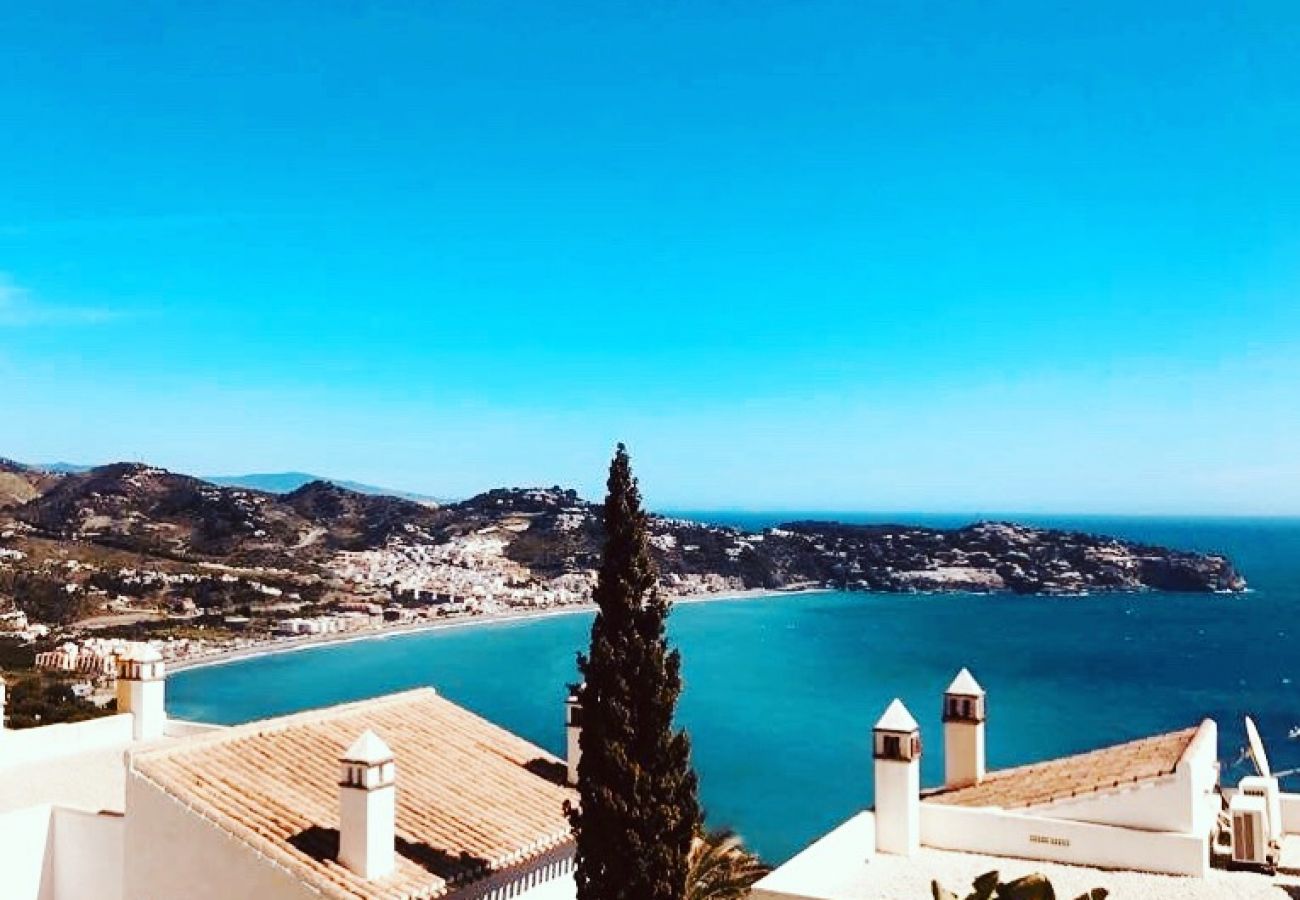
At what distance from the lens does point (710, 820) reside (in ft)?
164

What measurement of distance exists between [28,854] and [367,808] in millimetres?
5245

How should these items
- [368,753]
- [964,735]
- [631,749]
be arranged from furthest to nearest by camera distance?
[964,735], [631,749], [368,753]

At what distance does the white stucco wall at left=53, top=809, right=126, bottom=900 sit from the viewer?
504 inches

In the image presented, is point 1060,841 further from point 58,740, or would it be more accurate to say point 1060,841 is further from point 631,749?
point 58,740

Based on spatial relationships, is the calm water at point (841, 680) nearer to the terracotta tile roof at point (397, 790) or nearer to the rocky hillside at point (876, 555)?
the rocky hillside at point (876, 555)

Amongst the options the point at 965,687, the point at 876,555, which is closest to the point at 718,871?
the point at 965,687

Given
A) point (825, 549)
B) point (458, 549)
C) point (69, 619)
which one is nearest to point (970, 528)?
point (825, 549)

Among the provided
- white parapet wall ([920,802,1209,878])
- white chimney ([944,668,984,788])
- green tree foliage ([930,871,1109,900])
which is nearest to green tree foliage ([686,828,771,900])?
white parapet wall ([920,802,1209,878])

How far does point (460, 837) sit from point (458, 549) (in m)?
147

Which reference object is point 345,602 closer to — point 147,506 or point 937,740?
point 147,506

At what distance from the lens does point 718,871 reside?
54.0 feet

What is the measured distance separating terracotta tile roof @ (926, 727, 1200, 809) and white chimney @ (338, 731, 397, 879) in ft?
23.2

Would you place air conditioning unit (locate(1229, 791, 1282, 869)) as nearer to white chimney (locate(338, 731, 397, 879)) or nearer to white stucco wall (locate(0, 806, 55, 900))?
white chimney (locate(338, 731, 397, 879))

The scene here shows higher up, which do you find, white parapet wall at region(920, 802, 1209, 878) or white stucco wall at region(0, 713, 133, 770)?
white stucco wall at region(0, 713, 133, 770)
